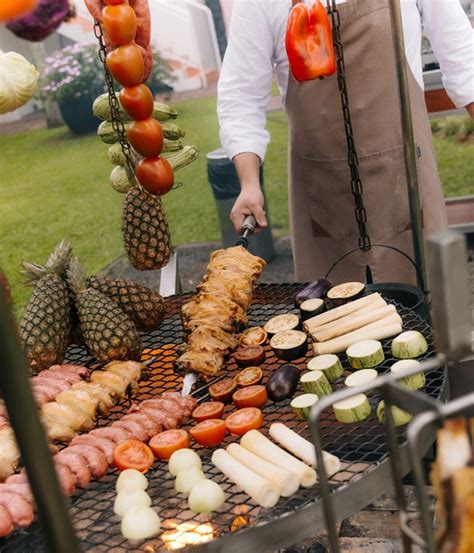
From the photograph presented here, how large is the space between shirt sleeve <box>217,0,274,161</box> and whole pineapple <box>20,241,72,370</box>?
4.36 ft

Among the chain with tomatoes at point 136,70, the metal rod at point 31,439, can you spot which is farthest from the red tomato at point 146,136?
the metal rod at point 31,439

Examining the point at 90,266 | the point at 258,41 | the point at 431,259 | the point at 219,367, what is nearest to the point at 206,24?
the point at 90,266

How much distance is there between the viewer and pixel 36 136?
1204cm

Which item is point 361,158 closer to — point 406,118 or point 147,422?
point 406,118

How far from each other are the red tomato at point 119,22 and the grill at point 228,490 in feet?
3.66

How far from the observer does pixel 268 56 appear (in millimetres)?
3713

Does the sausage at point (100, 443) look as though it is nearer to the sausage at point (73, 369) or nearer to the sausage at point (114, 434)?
the sausage at point (114, 434)

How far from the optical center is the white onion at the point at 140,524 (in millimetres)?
1782

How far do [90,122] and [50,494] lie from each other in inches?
446

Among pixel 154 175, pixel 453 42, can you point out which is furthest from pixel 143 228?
pixel 453 42

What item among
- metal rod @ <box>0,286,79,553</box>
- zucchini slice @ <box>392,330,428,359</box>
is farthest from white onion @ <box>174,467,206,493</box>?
metal rod @ <box>0,286,79,553</box>

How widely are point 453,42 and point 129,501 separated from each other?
2.71 metres

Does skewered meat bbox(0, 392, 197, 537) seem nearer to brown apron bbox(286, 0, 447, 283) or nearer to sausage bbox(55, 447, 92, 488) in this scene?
sausage bbox(55, 447, 92, 488)

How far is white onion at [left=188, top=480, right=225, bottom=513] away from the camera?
1839 millimetres
